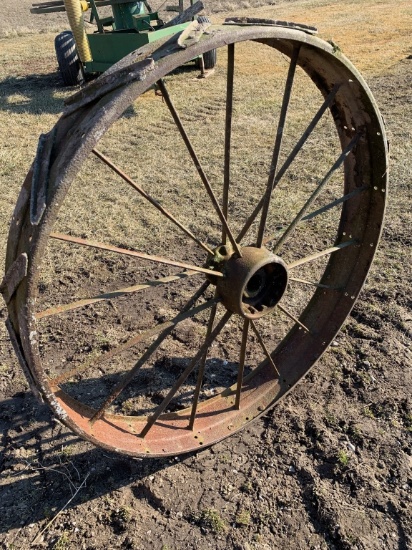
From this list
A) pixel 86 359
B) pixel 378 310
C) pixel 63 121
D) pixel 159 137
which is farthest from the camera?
pixel 159 137

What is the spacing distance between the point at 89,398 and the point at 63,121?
6.46 ft

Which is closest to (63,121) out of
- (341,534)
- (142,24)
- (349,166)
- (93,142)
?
(93,142)

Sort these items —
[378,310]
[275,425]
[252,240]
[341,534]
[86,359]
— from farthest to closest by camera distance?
1. [252,240]
2. [378,310]
3. [86,359]
4. [275,425]
5. [341,534]

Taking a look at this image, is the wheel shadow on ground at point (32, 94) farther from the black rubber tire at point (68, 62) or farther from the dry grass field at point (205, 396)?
the dry grass field at point (205, 396)

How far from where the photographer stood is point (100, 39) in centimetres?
887

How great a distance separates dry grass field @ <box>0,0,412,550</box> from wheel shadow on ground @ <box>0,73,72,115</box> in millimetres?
2478

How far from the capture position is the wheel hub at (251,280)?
2.45 m

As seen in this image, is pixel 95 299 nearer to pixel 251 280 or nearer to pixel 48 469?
pixel 251 280

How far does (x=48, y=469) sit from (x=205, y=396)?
1.02 m

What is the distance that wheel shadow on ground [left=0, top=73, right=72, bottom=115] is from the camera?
29.2ft

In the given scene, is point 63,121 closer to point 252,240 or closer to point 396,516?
point 396,516

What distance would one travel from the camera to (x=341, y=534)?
2604 mm

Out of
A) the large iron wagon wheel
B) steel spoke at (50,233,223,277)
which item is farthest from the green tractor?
steel spoke at (50,233,223,277)

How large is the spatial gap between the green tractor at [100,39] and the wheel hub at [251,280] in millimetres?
6443
